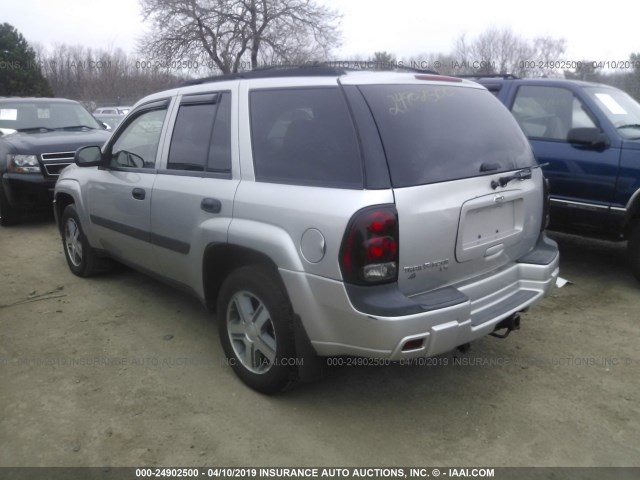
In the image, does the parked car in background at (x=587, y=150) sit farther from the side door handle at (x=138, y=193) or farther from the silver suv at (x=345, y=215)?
the side door handle at (x=138, y=193)

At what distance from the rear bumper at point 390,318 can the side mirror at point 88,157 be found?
2587 millimetres

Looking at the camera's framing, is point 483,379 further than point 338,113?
Yes

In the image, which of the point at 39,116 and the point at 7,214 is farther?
the point at 39,116

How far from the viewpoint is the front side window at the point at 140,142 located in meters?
4.00

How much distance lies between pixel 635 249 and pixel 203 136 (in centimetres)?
395

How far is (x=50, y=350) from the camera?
3852 mm

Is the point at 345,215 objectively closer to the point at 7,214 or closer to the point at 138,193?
the point at 138,193

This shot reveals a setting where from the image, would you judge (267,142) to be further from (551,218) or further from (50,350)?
(551,218)

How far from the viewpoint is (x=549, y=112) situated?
549cm

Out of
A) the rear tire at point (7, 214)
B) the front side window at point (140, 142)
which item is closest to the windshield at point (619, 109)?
the front side window at point (140, 142)

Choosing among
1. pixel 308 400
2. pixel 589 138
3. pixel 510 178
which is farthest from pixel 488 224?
pixel 589 138

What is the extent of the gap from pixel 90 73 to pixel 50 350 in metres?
36.1

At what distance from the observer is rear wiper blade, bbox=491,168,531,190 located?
2.99m

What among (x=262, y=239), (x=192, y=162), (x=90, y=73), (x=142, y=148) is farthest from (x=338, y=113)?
(x=90, y=73)
